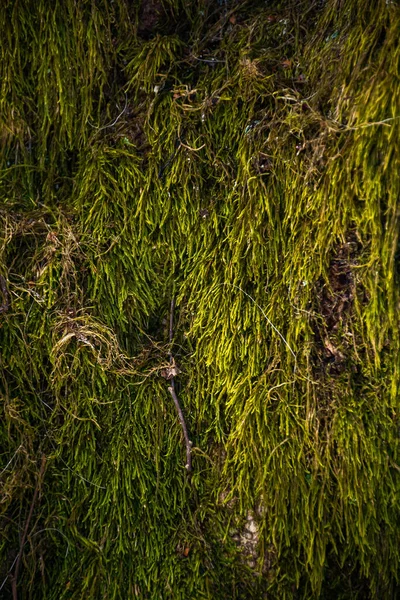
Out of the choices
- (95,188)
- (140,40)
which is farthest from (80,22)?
(95,188)

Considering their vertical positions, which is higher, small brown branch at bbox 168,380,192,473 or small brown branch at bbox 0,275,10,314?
small brown branch at bbox 0,275,10,314

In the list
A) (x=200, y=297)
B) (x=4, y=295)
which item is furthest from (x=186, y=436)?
(x=4, y=295)

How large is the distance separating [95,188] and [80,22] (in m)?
0.60

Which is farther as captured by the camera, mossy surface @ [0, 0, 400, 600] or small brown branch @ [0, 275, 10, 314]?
small brown branch @ [0, 275, 10, 314]

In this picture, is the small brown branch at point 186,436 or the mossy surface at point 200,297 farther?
the small brown branch at point 186,436

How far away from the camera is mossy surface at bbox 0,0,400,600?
1501mm

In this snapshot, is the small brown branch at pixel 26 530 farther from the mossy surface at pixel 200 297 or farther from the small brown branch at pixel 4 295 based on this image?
the small brown branch at pixel 4 295

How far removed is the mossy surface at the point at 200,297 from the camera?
1501mm

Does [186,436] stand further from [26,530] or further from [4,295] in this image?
[4,295]

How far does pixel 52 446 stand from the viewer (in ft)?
5.58

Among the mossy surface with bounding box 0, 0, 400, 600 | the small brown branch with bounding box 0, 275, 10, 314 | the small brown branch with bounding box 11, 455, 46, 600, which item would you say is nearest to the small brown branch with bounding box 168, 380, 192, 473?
the mossy surface with bounding box 0, 0, 400, 600

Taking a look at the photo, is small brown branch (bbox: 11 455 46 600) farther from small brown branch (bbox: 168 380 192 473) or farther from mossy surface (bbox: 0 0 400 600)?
small brown branch (bbox: 168 380 192 473)

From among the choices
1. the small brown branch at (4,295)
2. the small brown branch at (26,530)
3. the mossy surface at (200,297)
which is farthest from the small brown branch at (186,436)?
the small brown branch at (4,295)

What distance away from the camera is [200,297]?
172 cm
